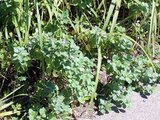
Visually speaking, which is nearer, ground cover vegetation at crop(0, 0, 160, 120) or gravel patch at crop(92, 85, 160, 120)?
ground cover vegetation at crop(0, 0, 160, 120)

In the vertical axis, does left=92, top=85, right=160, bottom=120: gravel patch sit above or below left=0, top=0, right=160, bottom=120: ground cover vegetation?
below

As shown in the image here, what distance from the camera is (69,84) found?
2.91 metres

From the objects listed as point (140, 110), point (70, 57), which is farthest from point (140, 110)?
point (70, 57)

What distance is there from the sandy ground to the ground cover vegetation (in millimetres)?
54

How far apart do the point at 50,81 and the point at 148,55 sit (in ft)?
3.06

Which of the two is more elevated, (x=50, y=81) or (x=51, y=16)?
(x=51, y=16)

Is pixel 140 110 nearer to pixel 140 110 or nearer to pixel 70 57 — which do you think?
pixel 140 110

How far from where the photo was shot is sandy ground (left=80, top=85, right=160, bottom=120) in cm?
313

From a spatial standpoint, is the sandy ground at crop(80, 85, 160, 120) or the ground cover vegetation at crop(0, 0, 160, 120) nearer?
the ground cover vegetation at crop(0, 0, 160, 120)

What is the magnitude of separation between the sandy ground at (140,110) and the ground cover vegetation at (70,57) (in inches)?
2.1

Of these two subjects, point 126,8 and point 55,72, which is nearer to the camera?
point 55,72

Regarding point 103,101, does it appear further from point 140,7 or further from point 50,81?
point 140,7

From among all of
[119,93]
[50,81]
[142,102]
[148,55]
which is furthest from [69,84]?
[148,55]

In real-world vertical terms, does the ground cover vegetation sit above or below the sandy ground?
above
